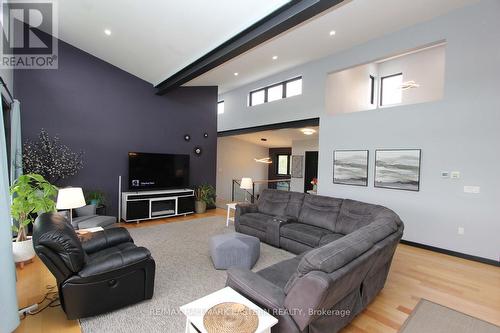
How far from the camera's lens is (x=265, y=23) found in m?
3.21

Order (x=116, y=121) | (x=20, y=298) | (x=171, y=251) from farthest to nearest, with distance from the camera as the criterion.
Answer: (x=116, y=121) → (x=171, y=251) → (x=20, y=298)

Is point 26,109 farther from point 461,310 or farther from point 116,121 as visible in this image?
point 461,310

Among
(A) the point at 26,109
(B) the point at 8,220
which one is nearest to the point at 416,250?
(B) the point at 8,220

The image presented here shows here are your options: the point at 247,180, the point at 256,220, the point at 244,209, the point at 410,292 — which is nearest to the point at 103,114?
the point at 247,180

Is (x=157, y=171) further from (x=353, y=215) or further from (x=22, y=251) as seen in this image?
(x=353, y=215)

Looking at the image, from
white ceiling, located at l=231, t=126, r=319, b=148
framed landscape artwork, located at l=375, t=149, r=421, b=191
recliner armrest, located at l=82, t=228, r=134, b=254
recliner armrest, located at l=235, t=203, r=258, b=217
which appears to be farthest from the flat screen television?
framed landscape artwork, located at l=375, t=149, r=421, b=191

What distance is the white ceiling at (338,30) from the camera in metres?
3.95

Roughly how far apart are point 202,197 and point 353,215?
4487mm

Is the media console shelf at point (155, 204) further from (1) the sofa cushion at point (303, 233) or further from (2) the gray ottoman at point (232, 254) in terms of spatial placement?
(1) the sofa cushion at point (303, 233)

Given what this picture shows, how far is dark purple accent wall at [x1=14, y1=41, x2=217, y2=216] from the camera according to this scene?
4.95 metres

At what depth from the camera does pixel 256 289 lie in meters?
1.84

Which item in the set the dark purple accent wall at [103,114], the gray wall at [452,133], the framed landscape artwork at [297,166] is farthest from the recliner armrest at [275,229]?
the framed landscape artwork at [297,166]

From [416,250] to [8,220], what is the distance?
229 inches

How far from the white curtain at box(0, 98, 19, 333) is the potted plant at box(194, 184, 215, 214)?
4.97 m
